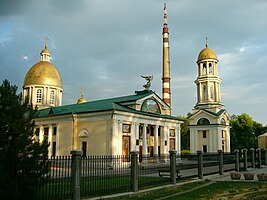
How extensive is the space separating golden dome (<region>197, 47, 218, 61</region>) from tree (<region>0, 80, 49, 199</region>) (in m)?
44.6

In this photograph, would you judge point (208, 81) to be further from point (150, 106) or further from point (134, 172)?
point (134, 172)

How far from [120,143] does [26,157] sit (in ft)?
66.0

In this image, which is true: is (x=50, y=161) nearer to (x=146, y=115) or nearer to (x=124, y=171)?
(x=124, y=171)

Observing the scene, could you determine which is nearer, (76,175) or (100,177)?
(76,175)

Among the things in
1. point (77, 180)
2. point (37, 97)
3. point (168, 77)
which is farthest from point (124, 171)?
point (168, 77)

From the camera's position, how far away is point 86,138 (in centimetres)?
2958

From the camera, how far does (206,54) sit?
165 ft

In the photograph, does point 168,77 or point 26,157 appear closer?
point 26,157

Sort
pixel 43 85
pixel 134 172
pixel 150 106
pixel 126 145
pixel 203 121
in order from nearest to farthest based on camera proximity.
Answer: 1. pixel 134 172
2. pixel 126 145
3. pixel 150 106
4. pixel 43 85
5. pixel 203 121

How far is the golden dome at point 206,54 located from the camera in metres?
50.3

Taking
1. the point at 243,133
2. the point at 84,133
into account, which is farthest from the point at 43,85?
the point at 243,133

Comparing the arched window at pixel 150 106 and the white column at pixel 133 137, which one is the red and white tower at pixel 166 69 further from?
the white column at pixel 133 137

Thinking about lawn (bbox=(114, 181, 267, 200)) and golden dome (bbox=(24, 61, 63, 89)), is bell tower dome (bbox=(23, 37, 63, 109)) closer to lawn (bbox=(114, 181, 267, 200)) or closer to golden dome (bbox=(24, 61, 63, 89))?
golden dome (bbox=(24, 61, 63, 89))

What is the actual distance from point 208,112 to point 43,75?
84.6 feet
